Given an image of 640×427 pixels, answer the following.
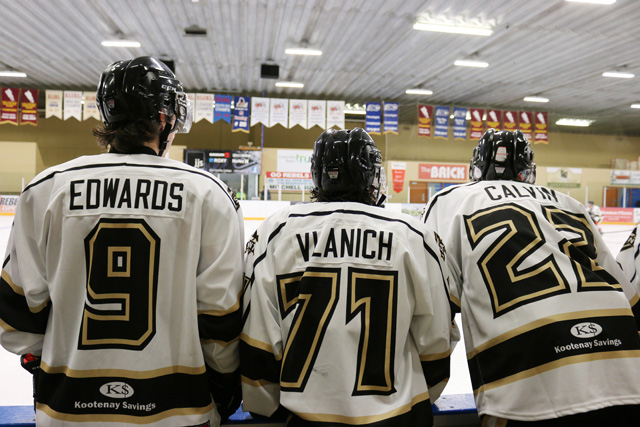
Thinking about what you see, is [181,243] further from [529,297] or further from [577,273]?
[577,273]

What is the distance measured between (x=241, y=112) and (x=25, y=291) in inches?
439

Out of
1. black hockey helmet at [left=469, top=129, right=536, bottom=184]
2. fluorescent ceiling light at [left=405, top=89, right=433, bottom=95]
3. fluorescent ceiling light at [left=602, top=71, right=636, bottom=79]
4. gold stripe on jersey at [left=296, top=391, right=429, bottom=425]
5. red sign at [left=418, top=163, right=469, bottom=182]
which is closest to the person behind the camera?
gold stripe on jersey at [left=296, top=391, right=429, bottom=425]

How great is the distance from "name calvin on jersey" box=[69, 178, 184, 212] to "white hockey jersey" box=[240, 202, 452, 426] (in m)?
0.31

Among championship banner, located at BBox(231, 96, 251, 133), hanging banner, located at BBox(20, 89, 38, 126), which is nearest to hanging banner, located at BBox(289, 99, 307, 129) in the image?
championship banner, located at BBox(231, 96, 251, 133)

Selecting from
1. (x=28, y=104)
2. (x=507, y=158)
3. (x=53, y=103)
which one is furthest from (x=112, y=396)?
(x=28, y=104)

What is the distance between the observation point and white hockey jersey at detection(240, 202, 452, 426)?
1118 mm

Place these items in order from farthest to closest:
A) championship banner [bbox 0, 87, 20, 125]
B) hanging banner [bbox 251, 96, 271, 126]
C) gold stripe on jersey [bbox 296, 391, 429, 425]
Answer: hanging banner [bbox 251, 96, 271, 126]
championship banner [bbox 0, 87, 20, 125]
gold stripe on jersey [bbox 296, 391, 429, 425]

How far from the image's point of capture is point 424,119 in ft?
41.6

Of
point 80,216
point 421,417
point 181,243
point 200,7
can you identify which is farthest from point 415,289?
point 200,7

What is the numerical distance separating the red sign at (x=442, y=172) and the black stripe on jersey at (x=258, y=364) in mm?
13648

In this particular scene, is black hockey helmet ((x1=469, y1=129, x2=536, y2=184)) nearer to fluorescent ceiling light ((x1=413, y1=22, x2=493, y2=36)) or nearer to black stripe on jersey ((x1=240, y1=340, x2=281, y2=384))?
black stripe on jersey ((x1=240, y1=340, x2=281, y2=384))

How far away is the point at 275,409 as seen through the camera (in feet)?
4.09

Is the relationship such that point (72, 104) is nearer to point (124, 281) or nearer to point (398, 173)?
point (398, 173)

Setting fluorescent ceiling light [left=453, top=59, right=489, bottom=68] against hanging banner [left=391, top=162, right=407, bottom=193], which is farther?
hanging banner [left=391, top=162, right=407, bottom=193]
